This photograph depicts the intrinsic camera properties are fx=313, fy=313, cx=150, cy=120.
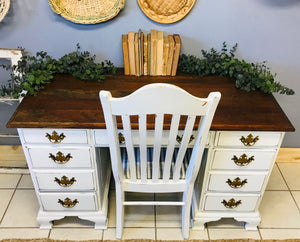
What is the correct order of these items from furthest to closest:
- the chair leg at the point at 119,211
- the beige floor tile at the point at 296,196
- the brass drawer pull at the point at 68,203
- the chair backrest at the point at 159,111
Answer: the beige floor tile at the point at 296,196, the brass drawer pull at the point at 68,203, the chair leg at the point at 119,211, the chair backrest at the point at 159,111

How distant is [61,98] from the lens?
→ 162 cm

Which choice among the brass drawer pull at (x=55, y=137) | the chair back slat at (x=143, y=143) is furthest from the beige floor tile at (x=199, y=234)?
the brass drawer pull at (x=55, y=137)

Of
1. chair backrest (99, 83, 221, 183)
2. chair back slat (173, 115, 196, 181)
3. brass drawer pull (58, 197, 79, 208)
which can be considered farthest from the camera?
brass drawer pull (58, 197, 79, 208)

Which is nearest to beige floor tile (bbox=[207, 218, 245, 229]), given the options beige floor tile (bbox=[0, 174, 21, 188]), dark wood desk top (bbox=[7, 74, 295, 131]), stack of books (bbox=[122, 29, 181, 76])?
dark wood desk top (bbox=[7, 74, 295, 131])

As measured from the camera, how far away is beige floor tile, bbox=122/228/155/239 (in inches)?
74.2

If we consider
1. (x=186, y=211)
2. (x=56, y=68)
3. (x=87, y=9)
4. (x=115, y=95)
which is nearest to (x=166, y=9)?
(x=87, y=9)

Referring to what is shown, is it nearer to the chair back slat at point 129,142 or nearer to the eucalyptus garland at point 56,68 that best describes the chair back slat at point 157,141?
the chair back slat at point 129,142

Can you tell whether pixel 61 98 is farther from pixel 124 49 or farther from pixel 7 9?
pixel 7 9

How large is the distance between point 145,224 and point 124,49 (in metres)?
1.08

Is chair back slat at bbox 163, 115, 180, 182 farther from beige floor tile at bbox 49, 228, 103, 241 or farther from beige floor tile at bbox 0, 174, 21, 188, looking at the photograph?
beige floor tile at bbox 0, 174, 21, 188

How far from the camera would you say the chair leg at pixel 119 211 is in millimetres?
1686

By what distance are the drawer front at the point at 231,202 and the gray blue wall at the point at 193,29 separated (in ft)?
2.79

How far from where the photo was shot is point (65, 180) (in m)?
1.69

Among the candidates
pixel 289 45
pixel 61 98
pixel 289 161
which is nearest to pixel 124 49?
pixel 61 98
